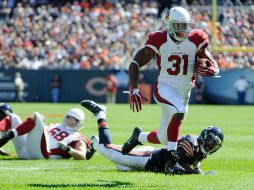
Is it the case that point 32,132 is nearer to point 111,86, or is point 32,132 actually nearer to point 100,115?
point 100,115

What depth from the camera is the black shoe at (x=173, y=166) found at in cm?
772

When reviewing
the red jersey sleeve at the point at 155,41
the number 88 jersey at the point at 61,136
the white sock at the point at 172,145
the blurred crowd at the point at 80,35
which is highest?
the red jersey sleeve at the point at 155,41

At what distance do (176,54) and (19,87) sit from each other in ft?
73.2

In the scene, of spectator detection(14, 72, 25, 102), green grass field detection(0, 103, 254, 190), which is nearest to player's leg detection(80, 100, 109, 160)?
green grass field detection(0, 103, 254, 190)

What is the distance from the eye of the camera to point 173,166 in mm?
7789

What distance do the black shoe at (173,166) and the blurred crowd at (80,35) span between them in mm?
22237

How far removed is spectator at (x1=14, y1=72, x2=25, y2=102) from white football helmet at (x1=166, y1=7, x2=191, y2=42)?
2217 centimetres

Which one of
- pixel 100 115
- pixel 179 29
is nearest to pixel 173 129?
pixel 179 29

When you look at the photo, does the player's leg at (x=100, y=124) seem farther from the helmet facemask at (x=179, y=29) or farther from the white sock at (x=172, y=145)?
the helmet facemask at (x=179, y=29)

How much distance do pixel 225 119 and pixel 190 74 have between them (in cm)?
1135

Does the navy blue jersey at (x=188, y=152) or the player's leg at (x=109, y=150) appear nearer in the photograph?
the navy blue jersey at (x=188, y=152)

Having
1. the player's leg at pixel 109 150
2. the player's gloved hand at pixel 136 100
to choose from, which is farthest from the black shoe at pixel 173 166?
the player's gloved hand at pixel 136 100

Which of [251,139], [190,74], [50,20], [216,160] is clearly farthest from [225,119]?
[50,20]

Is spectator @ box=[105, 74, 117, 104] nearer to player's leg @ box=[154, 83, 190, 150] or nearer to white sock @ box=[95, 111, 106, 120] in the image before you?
white sock @ box=[95, 111, 106, 120]
